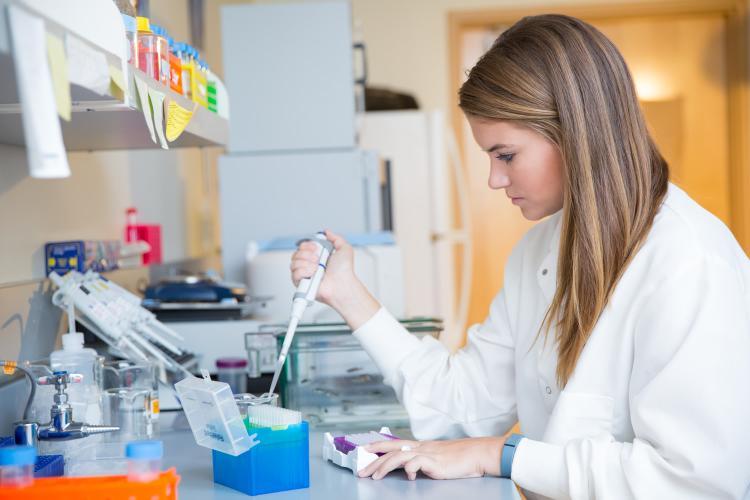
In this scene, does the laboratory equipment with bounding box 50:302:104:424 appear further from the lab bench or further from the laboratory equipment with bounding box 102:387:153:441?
the lab bench

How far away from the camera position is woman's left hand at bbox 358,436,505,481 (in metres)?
1.12

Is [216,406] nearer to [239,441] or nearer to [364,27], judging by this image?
[239,441]

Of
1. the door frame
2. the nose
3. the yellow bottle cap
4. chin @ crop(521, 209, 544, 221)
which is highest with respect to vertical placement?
the door frame

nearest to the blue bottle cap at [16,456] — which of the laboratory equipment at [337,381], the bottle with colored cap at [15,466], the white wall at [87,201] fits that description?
the bottle with colored cap at [15,466]

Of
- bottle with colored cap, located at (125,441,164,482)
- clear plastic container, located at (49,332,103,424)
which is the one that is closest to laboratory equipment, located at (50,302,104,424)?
clear plastic container, located at (49,332,103,424)

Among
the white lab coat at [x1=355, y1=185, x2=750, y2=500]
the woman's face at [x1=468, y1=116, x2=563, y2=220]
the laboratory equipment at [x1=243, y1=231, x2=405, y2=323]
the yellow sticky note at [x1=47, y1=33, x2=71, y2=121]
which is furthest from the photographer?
the laboratory equipment at [x1=243, y1=231, x2=405, y2=323]

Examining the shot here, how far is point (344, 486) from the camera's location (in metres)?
1.09

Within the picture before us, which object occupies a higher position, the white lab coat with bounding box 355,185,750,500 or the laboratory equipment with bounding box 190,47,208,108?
the laboratory equipment with bounding box 190,47,208,108

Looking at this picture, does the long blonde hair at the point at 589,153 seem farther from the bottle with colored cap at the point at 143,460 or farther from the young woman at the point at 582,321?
the bottle with colored cap at the point at 143,460

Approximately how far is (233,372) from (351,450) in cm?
55

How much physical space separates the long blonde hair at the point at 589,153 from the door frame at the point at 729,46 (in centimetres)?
300

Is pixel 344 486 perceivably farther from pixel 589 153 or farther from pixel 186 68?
pixel 186 68

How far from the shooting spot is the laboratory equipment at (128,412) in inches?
50.5

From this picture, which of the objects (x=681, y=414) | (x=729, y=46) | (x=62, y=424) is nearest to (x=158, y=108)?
(x=62, y=424)
